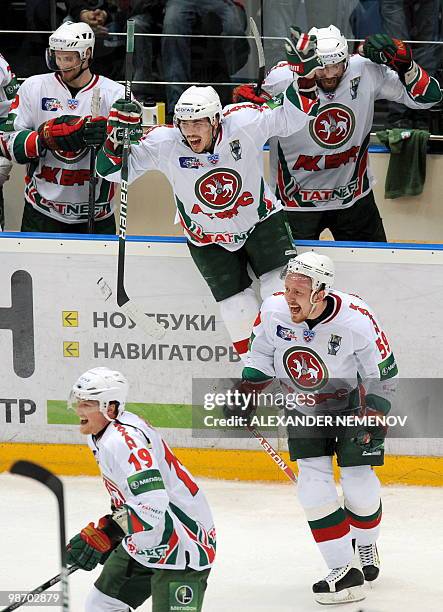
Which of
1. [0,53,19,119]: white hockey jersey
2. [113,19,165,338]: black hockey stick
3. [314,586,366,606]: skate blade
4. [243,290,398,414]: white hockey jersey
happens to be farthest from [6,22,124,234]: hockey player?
[314,586,366,606]: skate blade

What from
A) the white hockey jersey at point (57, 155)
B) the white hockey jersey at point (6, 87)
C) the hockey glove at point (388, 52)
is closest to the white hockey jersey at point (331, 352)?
the hockey glove at point (388, 52)

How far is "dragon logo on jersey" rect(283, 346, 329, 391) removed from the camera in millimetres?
4293

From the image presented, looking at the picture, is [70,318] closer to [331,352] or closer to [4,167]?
[4,167]

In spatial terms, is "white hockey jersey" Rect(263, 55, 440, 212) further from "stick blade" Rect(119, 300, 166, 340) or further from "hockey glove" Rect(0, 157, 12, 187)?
"hockey glove" Rect(0, 157, 12, 187)

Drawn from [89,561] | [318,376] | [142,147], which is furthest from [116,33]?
[89,561]

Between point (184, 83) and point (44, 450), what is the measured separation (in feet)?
6.30

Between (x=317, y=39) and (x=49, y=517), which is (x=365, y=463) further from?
(x=317, y=39)

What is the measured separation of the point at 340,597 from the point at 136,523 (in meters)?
1.06

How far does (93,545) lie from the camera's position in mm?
3508

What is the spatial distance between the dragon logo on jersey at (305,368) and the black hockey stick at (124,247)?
789mm

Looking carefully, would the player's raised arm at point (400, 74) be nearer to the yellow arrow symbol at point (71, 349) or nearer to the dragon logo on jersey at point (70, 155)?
the dragon logo on jersey at point (70, 155)

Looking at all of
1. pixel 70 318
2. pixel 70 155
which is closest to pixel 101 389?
pixel 70 318

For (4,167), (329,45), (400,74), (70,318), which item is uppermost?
(329,45)

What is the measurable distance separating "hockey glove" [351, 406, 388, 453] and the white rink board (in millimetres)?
775
